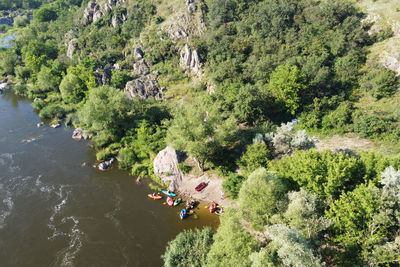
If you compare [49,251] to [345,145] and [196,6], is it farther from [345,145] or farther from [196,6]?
[196,6]

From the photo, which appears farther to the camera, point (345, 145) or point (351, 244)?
point (345, 145)

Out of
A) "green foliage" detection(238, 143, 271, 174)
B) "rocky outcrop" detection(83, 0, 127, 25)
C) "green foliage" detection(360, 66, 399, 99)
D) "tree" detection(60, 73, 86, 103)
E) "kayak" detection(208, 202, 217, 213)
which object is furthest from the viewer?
"rocky outcrop" detection(83, 0, 127, 25)

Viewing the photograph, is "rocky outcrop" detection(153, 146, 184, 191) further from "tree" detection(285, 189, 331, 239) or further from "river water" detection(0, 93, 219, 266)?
"tree" detection(285, 189, 331, 239)

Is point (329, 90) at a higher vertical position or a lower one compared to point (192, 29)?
lower

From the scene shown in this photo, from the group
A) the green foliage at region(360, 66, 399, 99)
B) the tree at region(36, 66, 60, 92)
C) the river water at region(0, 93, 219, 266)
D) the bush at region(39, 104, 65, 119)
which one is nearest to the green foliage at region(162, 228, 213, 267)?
the river water at region(0, 93, 219, 266)

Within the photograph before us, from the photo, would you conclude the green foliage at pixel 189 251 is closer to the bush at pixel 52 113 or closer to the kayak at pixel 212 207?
the kayak at pixel 212 207

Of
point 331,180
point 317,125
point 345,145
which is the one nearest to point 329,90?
point 317,125

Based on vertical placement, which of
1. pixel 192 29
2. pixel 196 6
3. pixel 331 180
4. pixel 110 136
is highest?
pixel 196 6
